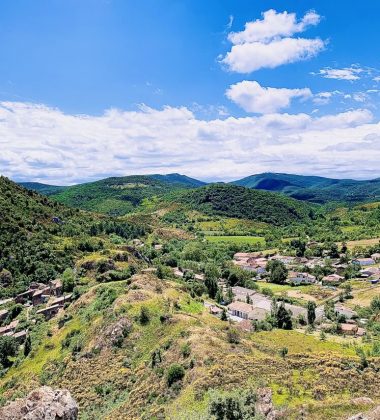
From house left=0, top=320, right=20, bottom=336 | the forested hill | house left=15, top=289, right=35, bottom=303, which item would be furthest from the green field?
house left=0, top=320, right=20, bottom=336

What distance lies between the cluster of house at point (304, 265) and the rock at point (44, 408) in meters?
93.6

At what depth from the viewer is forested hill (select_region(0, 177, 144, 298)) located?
95.4 metres

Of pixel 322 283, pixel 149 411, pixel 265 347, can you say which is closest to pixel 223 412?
pixel 149 411

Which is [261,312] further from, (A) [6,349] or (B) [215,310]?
(A) [6,349]

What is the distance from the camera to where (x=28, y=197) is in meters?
139

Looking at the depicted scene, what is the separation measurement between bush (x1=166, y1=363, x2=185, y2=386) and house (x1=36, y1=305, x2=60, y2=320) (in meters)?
41.4

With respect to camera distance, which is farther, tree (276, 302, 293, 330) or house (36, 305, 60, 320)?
house (36, 305, 60, 320)

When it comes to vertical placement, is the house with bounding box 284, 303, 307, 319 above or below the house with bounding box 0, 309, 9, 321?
below

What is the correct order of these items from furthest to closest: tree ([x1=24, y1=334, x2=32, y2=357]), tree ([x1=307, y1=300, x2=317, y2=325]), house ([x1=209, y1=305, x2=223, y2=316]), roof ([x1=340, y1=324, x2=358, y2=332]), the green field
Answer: the green field < tree ([x1=307, y1=300, x2=317, y2=325]) < roof ([x1=340, y1=324, x2=358, y2=332]) < house ([x1=209, y1=305, x2=223, y2=316]) < tree ([x1=24, y1=334, x2=32, y2=357])

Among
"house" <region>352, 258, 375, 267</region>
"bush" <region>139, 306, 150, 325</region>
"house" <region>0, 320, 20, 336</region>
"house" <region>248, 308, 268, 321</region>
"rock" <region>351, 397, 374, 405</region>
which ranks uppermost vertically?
"rock" <region>351, 397, 374, 405</region>

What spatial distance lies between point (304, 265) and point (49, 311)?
89.9 metres

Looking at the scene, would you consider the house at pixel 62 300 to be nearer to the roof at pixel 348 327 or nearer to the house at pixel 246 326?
the house at pixel 246 326

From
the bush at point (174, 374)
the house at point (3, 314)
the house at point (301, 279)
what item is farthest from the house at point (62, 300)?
the house at point (301, 279)

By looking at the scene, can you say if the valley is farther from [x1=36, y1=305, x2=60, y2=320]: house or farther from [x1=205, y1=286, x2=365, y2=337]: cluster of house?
[x1=205, y1=286, x2=365, y2=337]: cluster of house
